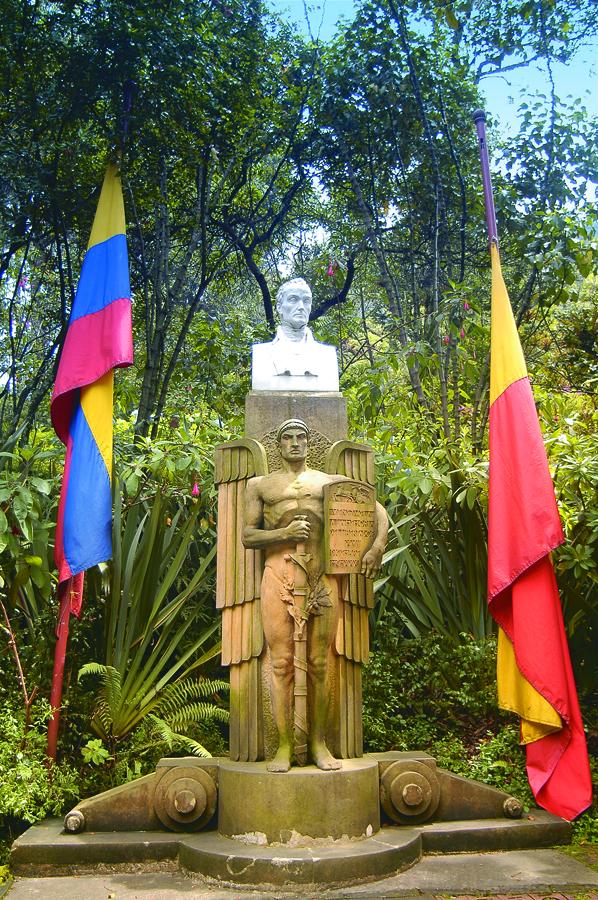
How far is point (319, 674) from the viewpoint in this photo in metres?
4.14

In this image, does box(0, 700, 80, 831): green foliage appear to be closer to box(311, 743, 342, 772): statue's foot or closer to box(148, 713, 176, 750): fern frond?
box(148, 713, 176, 750): fern frond

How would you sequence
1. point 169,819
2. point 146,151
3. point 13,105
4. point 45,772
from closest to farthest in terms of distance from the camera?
point 169,819 → point 45,772 → point 13,105 → point 146,151

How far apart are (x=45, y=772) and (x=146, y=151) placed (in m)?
5.83

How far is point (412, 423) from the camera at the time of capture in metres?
7.46

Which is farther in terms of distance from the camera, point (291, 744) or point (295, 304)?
point (295, 304)

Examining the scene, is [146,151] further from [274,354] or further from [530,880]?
[530,880]

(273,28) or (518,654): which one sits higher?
(273,28)

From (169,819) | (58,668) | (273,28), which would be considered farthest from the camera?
(273,28)

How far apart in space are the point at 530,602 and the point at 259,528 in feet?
5.43

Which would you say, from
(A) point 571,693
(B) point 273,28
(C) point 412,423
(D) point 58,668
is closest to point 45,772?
(D) point 58,668

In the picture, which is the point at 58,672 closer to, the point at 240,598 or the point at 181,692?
the point at 181,692

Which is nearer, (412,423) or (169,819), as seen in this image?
(169,819)

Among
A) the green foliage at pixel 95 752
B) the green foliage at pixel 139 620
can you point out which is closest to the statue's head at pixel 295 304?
the green foliage at pixel 139 620

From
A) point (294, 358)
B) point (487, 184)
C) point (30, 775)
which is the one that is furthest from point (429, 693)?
point (487, 184)
